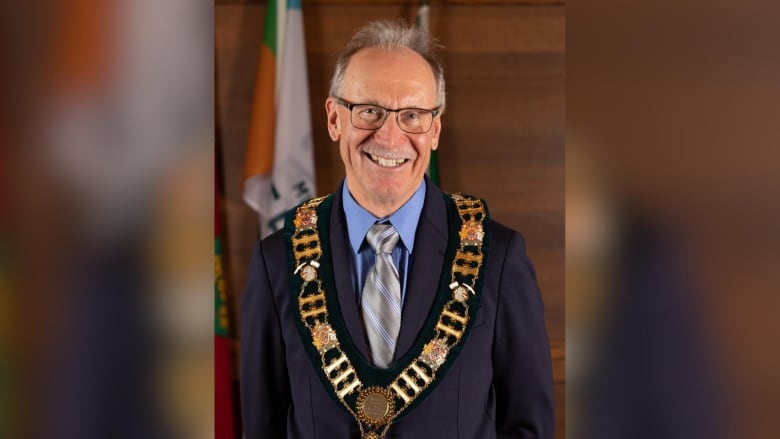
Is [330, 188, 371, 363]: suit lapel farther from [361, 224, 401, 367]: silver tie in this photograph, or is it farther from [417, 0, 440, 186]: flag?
[417, 0, 440, 186]: flag

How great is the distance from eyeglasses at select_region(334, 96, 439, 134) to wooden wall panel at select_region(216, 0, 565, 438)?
1.32 meters

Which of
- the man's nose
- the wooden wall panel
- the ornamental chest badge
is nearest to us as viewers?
the man's nose

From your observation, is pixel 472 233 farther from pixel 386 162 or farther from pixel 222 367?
pixel 222 367

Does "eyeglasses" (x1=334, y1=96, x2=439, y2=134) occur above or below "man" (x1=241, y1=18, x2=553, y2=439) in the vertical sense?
above

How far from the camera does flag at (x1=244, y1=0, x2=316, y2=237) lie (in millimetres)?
1937

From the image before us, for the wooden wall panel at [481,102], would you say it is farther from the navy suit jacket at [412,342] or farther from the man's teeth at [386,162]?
the man's teeth at [386,162]

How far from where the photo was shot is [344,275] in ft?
2.68

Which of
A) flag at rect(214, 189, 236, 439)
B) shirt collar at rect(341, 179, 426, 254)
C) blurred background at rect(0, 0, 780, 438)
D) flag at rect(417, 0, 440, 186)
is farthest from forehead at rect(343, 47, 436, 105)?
flag at rect(214, 189, 236, 439)

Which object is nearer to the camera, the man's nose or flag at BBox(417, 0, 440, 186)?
the man's nose
